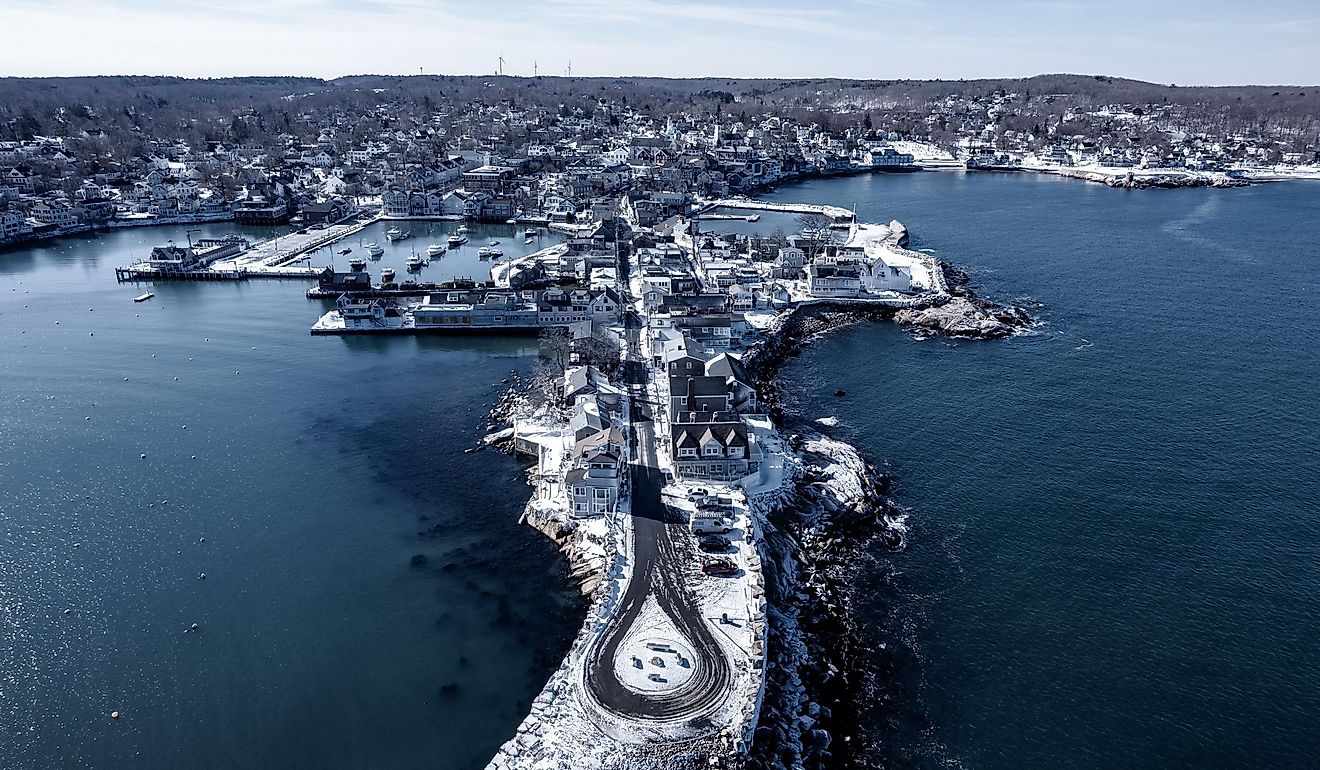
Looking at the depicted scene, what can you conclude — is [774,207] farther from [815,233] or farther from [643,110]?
[643,110]

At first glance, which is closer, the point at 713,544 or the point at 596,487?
the point at 713,544

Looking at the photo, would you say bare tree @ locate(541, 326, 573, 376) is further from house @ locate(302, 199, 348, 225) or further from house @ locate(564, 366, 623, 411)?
house @ locate(302, 199, 348, 225)

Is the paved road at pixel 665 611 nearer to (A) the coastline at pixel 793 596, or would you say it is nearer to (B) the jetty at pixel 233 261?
(A) the coastline at pixel 793 596

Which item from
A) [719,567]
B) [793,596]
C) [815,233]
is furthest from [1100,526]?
[815,233]

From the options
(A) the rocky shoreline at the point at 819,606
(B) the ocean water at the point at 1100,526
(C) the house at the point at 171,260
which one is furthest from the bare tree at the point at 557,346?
(C) the house at the point at 171,260

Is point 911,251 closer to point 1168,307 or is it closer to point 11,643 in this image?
point 1168,307
